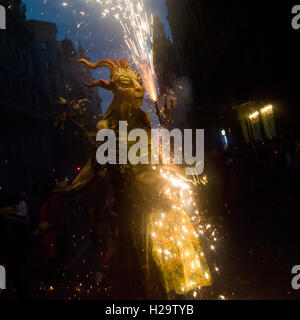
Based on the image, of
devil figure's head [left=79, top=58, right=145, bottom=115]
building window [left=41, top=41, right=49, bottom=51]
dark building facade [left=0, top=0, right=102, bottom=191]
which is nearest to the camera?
devil figure's head [left=79, top=58, right=145, bottom=115]

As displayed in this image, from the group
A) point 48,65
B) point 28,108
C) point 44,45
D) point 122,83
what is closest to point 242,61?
point 122,83

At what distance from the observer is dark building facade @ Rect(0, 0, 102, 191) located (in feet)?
78.3

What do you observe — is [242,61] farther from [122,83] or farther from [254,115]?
[122,83]

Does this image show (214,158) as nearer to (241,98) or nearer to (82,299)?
(82,299)

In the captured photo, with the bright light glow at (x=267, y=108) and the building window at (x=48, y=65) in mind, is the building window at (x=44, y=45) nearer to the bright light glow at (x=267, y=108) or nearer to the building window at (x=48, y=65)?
the building window at (x=48, y=65)

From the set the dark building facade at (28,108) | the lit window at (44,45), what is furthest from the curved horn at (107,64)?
the lit window at (44,45)

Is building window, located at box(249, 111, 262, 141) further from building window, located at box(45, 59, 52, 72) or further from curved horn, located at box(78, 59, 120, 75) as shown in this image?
building window, located at box(45, 59, 52, 72)

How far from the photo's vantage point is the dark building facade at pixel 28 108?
2386 centimetres

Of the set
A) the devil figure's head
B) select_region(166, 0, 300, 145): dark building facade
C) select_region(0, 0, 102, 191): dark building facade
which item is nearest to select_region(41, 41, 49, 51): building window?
select_region(0, 0, 102, 191): dark building facade

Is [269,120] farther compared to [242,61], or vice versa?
[242,61]

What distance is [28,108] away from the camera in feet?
89.8

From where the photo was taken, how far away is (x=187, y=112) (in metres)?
33.2

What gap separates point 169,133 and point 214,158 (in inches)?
197

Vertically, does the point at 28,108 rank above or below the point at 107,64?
above
